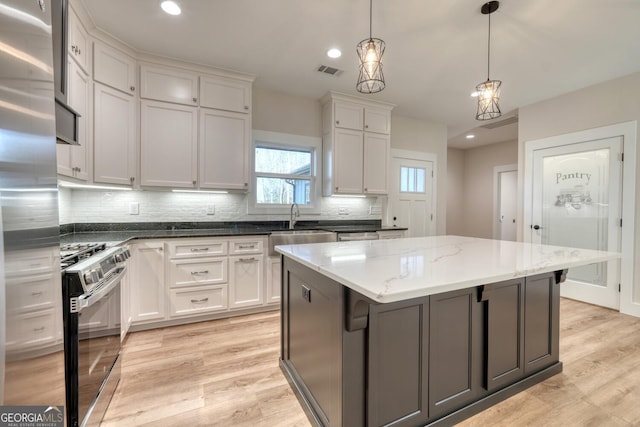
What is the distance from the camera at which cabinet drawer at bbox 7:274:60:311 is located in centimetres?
59

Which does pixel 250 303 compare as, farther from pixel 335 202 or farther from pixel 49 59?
pixel 49 59

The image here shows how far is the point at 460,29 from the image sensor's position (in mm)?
2371

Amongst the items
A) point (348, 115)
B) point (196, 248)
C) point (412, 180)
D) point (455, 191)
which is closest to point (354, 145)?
point (348, 115)

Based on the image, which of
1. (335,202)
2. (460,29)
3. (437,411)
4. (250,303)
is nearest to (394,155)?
(335,202)

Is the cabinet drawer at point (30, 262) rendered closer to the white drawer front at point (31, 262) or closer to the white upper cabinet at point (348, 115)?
the white drawer front at point (31, 262)

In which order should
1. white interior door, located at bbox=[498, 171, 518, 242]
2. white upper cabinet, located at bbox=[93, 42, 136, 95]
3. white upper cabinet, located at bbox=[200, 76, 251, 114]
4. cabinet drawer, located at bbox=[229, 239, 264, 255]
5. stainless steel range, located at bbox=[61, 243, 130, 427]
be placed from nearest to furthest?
stainless steel range, located at bbox=[61, 243, 130, 427] → white upper cabinet, located at bbox=[93, 42, 136, 95] → cabinet drawer, located at bbox=[229, 239, 264, 255] → white upper cabinet, located at bbox=[200, 76, 251, 114] → white interior door, located at bbox=[498, 171, 518, 242]

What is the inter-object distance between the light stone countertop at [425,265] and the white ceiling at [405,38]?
6.13ft

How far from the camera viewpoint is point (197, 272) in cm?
277

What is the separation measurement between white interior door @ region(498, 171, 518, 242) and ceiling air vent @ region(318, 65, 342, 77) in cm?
526

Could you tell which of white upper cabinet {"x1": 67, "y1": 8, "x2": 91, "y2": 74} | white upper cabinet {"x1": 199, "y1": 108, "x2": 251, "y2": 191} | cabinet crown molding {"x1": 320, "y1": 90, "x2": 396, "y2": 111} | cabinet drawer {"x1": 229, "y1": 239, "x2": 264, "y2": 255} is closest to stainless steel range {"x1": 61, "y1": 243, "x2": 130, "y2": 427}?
cabinet drawer {"x1": 229, "y1": 239, "x2": 264, "y2": 255}

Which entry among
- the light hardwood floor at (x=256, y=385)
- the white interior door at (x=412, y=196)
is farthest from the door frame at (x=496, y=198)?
the light hardwood floor at (x=256, y=385)

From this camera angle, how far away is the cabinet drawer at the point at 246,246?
9.56ft

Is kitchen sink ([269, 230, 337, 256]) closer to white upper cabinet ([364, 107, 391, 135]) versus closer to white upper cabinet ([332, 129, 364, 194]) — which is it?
white upper cabinet ([332, 129, 364, 194])

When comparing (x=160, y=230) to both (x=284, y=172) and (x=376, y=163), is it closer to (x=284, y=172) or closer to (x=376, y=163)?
(x=284, y=172)
